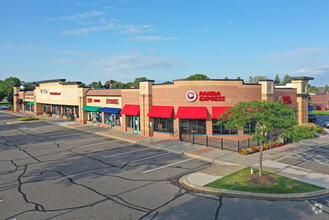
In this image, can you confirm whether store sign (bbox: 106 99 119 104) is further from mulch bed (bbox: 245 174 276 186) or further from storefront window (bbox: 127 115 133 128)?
mulch bed (bbox: 245 174 276 186)

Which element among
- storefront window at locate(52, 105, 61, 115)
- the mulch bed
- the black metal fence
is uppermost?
storefront window at locate(52, 105, 61, 115)

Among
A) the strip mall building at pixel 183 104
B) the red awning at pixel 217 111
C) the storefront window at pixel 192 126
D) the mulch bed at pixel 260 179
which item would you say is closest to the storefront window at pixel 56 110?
the strip mall building at pixel 183 104

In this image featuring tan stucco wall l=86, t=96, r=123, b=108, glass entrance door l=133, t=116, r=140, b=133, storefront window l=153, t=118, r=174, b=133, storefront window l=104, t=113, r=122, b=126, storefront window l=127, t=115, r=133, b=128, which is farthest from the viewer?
tan stucco wall l=86, t=96, r=123, b=108

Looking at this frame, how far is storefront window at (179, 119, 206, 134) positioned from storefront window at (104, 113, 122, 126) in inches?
470

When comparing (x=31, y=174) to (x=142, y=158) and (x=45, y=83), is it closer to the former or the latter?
(x=142, y=158)

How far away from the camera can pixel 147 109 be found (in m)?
28.5

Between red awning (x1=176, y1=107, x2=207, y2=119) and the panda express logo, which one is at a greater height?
the panda express logo

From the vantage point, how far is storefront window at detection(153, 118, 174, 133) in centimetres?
2712

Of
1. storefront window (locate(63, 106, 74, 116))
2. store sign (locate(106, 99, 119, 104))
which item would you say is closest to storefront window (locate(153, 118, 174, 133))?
store sign (locate(106, 99, 119, 104))

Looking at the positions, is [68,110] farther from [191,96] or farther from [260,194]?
[260,194]

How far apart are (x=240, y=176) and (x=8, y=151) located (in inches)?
820

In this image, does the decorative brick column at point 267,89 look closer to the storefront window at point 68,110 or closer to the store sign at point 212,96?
the store sign at point 212,96

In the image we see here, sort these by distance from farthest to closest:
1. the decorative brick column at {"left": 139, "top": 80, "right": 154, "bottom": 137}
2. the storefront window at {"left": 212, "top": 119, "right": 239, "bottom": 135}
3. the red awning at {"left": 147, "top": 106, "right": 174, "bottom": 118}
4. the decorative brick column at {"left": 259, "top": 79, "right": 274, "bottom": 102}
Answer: the decorative brick column at {"left": 139, "top": 80, "right": 154, "bottom": 137}
the red awning at {"left": 147, "top": 106, "right": 174, "bottom": 118}
the decorative brick column at {"left": 259, "top": 79, "right": 274, "bottom": 102}
the storefront window at {"left": 212, "top": 119, "right": 239, "bottom": 135}

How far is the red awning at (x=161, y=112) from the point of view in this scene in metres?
26.3
